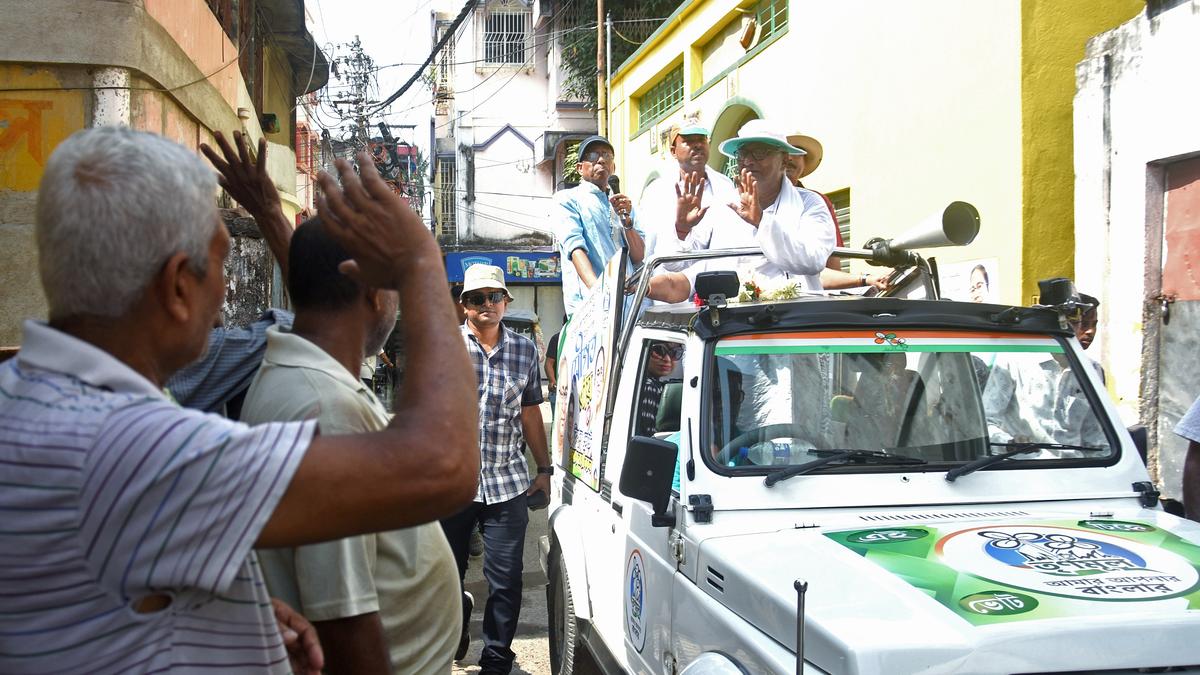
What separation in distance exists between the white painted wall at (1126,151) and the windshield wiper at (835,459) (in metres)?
4.65

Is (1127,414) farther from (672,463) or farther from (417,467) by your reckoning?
(417,467)

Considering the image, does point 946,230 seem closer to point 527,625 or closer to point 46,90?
point 527,625

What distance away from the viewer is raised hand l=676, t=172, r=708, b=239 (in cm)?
501

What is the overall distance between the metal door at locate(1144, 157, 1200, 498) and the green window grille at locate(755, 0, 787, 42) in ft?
24.3

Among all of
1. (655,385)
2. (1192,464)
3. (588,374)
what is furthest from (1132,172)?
(655,385)

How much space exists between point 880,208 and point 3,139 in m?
8.06

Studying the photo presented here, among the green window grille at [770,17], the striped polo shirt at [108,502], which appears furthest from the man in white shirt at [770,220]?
the green window grille at [770,17]

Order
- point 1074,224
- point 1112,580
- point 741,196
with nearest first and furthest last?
point 1112,580, point 741,196, point 1074,224

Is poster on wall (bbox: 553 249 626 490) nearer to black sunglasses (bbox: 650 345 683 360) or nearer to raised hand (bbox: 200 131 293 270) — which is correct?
black sunglasses (bbox: 650 345 683 360)

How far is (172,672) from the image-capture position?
135 cm

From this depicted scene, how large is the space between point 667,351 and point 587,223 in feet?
6.69

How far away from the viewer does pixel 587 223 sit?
6.15 metres

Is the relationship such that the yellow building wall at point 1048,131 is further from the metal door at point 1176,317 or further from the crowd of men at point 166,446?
the crowd of men at point 166,446

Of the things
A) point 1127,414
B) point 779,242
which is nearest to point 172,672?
point 779,242
